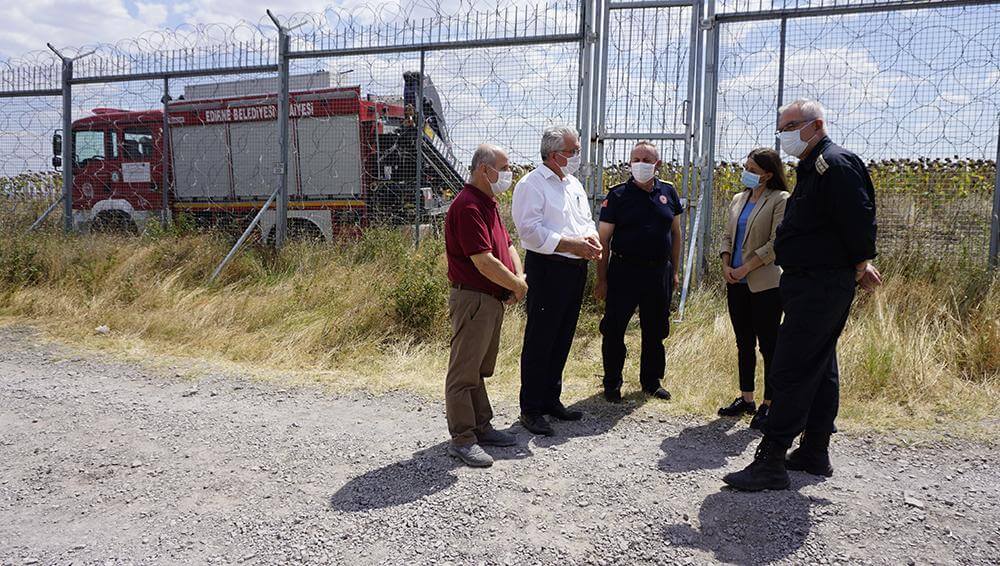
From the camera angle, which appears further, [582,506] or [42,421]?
[42,421]

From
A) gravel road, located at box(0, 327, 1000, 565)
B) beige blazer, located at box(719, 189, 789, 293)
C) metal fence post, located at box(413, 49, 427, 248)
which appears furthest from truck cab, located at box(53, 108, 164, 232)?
beige blazer, located at box(719, 189, 789, 293)

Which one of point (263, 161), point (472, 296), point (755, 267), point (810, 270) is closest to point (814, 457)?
point (810, 270)

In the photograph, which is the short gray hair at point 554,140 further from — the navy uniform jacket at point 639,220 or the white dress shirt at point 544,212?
the navy uniform jacket at point 639,220

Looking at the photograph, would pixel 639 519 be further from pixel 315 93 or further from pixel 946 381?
pixel 315 93

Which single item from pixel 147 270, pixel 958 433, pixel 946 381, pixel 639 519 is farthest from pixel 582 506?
pixel 147 270

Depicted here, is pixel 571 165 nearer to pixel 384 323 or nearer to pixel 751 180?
pixel 751 180

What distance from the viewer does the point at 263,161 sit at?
10695 mm

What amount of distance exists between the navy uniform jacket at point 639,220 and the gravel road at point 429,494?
3.64 ft

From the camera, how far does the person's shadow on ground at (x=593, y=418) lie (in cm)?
440

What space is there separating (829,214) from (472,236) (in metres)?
1.76

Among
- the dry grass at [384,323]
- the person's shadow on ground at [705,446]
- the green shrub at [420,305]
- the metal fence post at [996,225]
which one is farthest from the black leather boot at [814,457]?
the metal fence post at [996,225]

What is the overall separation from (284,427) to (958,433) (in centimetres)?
415

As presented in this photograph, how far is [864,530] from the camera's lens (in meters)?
3.15

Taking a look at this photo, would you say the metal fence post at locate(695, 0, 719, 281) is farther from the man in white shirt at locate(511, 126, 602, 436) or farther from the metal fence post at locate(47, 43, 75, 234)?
the metal fence post at locate(47, 43, 75, 234)
